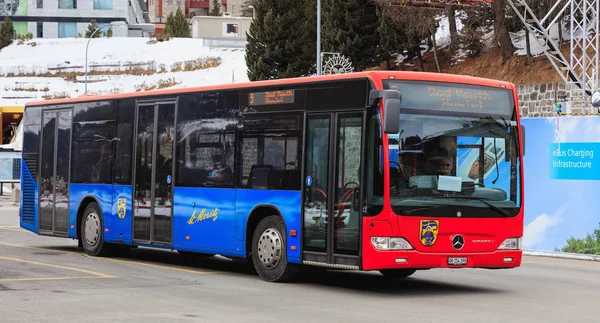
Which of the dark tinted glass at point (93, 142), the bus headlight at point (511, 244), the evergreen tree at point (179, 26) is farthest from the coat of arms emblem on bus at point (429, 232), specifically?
the evergreen tree at point (179, 26)

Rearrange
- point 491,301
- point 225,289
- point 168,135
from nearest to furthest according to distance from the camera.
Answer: point 491,301 → point 225,289 → point 168,135

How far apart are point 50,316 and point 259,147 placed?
5.01 meters

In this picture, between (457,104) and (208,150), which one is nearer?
(457,104)

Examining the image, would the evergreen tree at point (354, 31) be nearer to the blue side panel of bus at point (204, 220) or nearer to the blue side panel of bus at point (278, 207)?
the blue side panel of bus at point (204, 220)

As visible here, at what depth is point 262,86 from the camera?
49.7ft

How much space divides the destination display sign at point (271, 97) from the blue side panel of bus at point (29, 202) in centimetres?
709

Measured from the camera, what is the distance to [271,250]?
47.7ft

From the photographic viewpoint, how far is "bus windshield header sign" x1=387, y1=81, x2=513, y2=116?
13.4 m

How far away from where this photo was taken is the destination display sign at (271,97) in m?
14.6

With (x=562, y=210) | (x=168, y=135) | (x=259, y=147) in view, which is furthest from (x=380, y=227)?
(x=562, y=210)

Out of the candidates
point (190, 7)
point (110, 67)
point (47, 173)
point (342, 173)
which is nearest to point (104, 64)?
point (110, 67)

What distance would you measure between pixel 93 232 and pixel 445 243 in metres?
7.92

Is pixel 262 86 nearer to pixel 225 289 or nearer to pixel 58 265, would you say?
pixel 225 289

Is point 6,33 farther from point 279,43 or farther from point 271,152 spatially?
point 271,152
